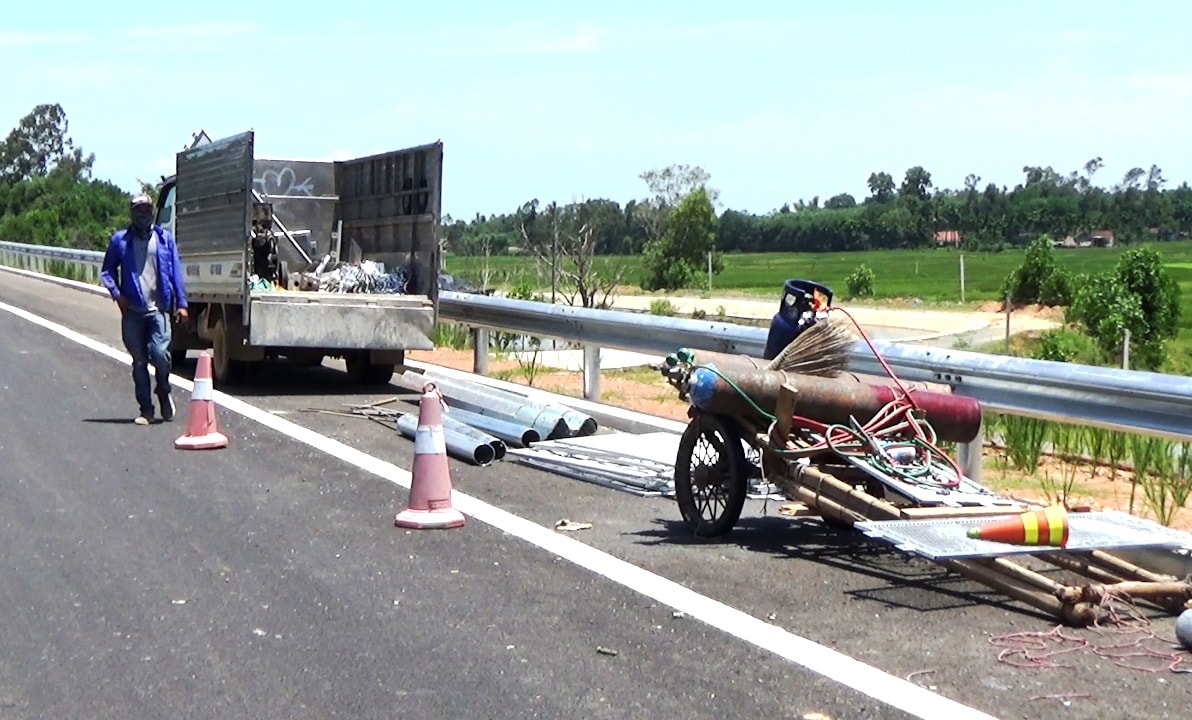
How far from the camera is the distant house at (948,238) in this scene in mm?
147750

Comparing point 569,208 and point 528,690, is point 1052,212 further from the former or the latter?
point 528,690

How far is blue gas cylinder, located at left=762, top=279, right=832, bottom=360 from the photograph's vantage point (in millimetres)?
8430

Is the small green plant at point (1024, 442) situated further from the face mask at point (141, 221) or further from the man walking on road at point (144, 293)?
the face mask at point (141, 221)

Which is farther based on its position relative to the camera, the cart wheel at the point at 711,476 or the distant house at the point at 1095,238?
the distant house at the point at 1095,238

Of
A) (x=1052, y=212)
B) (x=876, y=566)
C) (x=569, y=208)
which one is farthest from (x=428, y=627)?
(x=1052, y=212)

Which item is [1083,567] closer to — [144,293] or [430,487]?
[430,487]

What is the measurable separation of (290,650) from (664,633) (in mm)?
1505

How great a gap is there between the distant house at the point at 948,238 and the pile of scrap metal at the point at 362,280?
136328 mm

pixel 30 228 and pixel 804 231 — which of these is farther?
pixel 804 231

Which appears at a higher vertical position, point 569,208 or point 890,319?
point 569,208

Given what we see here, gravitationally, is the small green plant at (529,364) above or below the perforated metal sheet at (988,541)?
below

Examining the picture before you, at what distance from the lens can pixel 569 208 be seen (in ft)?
153

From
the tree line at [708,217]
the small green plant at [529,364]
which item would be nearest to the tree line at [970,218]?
the tree line at [708,217]

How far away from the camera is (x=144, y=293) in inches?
488
